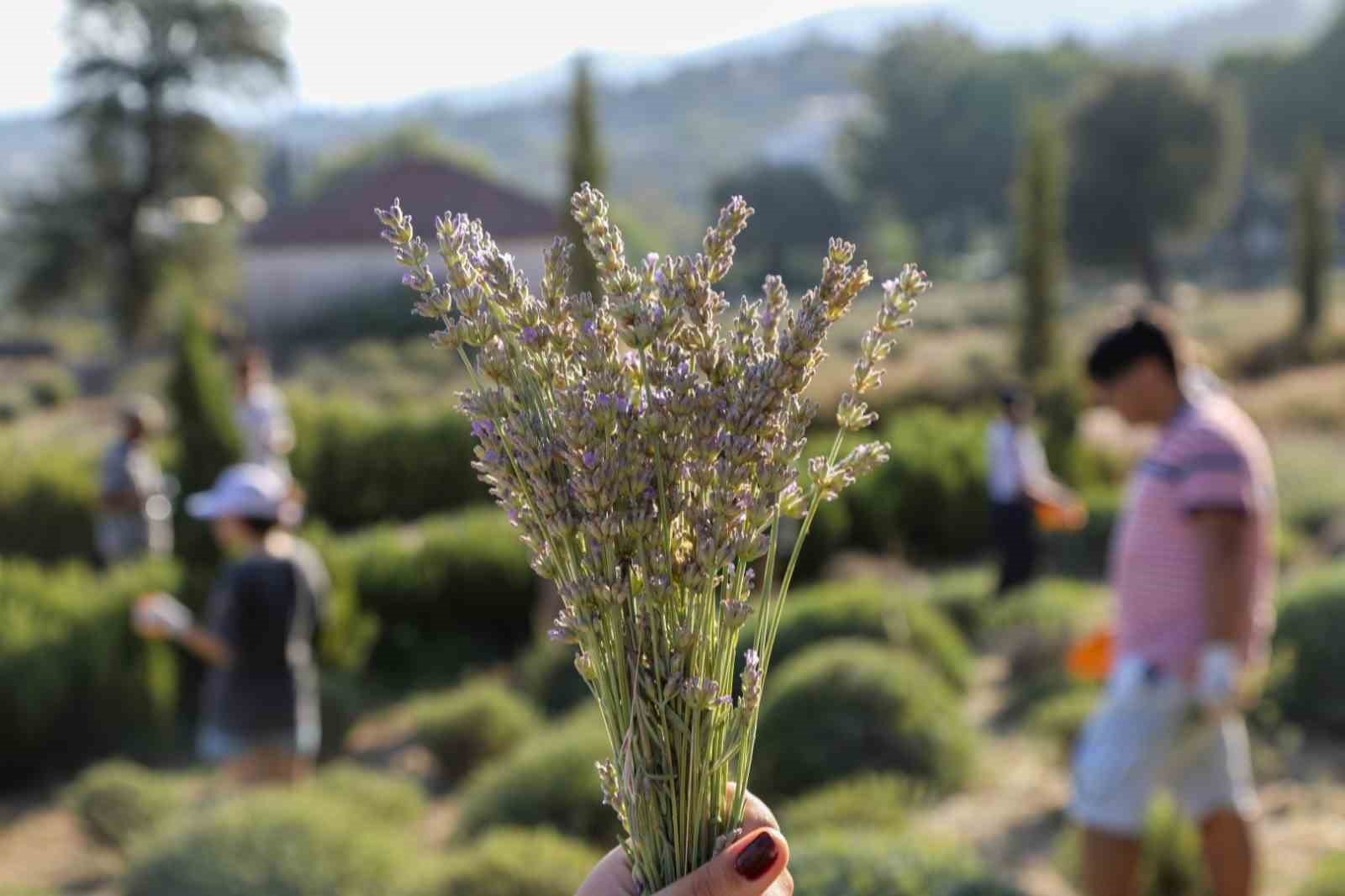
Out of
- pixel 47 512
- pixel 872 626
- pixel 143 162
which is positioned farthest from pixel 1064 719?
pixel 143 162

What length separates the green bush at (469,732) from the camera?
22.6 feet

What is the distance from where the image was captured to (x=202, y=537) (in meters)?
7.88

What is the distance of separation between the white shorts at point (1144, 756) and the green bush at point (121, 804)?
3964 millimetres

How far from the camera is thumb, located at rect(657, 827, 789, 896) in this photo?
1301mm

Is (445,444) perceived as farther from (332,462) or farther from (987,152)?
(987,152)

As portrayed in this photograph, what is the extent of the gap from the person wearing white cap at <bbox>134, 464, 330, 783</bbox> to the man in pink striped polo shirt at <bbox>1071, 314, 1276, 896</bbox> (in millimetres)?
2440

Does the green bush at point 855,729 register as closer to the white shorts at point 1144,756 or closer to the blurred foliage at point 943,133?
the white shorts at point 1144,756

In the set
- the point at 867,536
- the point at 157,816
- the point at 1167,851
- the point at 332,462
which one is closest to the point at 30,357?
the point at 332,462

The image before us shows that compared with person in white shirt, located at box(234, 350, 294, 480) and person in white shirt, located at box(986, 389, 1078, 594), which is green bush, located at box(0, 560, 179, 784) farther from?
person in white shirt, located at box(986, 389, 1078, 594)

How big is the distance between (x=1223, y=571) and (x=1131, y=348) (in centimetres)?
60

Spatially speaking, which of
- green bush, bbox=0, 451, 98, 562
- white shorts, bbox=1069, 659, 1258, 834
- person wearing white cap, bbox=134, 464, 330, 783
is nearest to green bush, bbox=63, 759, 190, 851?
person wearing white cap, bbox=134, 464, 330, 783

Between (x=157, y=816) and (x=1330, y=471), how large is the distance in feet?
35.2

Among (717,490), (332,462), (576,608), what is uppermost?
(717,490)

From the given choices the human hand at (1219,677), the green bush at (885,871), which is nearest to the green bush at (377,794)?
the green bush at (885,871)
